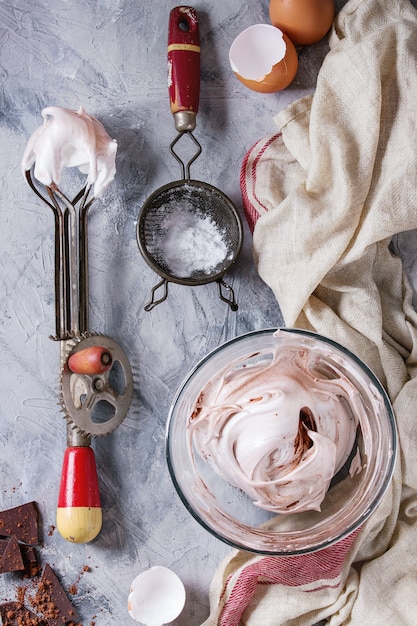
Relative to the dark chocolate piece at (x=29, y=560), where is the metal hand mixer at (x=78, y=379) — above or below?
above

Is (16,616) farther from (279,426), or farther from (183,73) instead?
(183,73)

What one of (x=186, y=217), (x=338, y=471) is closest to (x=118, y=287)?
(x=186, y=217)

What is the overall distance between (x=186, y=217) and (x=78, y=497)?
0.44 m

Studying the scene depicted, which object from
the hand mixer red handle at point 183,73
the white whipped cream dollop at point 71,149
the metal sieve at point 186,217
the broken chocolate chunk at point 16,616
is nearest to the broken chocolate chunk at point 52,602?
the broken chocolate chunk at point 16,616

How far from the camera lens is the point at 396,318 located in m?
1.21

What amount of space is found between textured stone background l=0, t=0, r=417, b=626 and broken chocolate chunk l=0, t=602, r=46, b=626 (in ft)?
0.07

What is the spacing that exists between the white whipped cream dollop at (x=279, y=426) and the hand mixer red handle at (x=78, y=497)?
166 millimetres

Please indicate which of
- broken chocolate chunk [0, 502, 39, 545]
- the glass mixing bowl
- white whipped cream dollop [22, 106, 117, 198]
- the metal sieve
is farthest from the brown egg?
broken chocolate chunk [0, 502, 39, 545]

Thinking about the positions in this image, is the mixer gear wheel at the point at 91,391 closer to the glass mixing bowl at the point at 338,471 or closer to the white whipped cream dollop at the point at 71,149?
the glass mixing bowl at the point at 338,471

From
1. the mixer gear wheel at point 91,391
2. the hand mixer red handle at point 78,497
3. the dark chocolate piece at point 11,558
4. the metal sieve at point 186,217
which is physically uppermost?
the metal sieve at point 186,217

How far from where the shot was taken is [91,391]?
117 cm

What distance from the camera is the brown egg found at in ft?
3.82

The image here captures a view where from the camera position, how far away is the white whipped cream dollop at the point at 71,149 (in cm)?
114

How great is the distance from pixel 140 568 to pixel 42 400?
30 cm
